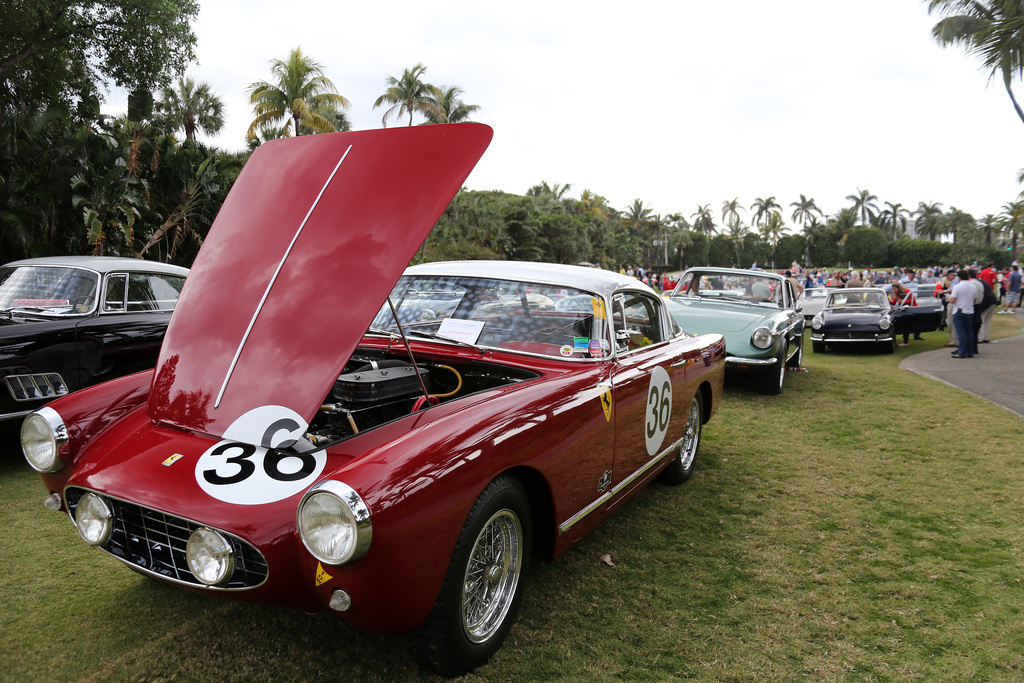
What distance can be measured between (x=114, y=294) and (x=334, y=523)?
4537 millimetres

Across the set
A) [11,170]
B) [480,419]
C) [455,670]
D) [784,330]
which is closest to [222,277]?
[480,419]

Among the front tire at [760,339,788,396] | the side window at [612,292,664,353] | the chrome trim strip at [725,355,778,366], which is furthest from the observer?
the front tire at [760,339,788,396]

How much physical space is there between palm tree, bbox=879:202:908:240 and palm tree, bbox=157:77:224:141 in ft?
310

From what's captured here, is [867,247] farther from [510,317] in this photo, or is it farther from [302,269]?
[302,269]

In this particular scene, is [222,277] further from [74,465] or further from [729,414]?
[729,414]

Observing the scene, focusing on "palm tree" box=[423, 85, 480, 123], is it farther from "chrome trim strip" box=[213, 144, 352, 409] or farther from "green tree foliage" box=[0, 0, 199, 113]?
"chrome trim strip" box=[213, 144, 352, 409]

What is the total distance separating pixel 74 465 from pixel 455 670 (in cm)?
185

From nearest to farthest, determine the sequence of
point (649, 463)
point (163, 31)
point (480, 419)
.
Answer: point (480, 419) → point (649, 463) → point (163, 31)

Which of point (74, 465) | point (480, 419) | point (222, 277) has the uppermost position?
point (222, 277)

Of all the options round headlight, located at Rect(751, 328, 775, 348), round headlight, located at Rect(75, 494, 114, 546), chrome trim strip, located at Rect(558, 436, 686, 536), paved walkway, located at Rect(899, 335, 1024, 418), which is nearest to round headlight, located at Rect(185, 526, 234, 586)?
round headlight, located at Rect(75, 494, 114, 546)

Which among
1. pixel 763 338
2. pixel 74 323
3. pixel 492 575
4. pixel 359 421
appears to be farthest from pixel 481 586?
pixel 763 338

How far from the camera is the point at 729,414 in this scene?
6.98 metres

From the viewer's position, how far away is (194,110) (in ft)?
102

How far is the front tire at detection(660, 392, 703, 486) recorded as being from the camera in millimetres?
4536
